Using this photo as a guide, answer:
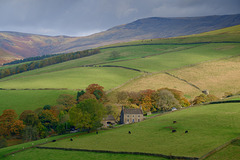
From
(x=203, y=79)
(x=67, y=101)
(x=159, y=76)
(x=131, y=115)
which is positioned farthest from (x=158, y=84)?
(x=67, y=101)

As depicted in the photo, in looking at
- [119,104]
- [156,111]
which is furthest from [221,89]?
[119,104]

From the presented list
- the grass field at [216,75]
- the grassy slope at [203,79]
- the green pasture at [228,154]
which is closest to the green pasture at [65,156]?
the green pasture at [228,154]

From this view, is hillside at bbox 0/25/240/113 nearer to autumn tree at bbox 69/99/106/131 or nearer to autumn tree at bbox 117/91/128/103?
autumn tree at bbox 117/91/128/103

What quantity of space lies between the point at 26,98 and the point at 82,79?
3314cm

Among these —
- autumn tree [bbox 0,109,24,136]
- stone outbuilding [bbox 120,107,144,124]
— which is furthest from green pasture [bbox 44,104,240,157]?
autumn tree [bbox 0,109,24,136]

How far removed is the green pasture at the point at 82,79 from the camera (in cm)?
11669

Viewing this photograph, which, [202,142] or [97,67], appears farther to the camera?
[97,67]

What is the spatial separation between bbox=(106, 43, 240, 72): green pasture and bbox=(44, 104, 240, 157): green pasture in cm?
7935

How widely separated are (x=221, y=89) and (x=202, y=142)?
73.3m

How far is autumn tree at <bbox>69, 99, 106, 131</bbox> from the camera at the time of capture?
214ft

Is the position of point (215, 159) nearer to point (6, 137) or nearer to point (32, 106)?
point (6, 137)

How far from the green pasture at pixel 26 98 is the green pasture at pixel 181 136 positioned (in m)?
41.3

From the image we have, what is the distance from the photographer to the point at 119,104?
94750 millimetres

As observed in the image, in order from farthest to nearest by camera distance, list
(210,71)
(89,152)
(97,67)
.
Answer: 1. (97,67)
2. (210,71)
3. (89,152)
